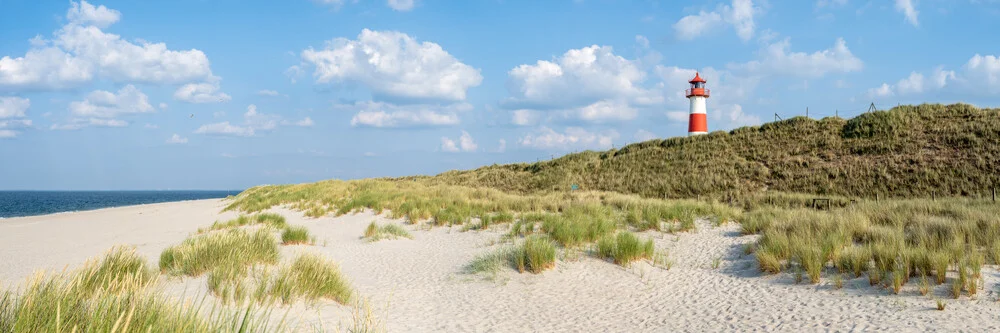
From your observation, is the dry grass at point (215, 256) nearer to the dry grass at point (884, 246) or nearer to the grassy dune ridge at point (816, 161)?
the dry grass at point (884, 246)

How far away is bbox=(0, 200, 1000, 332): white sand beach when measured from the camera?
564cm

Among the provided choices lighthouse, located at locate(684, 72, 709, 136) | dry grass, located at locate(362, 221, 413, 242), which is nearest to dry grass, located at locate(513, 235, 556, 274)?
dry grass, located at locate(362, 221, 413, 242)

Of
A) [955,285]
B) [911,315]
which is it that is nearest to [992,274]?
[955,285]

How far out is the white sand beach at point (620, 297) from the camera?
564 centimetres

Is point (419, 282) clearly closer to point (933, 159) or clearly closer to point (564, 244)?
point (564, 244)

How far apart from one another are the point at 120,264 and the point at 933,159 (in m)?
31.6

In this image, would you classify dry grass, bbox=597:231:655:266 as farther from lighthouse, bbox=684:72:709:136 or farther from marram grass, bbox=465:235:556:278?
lighthouse, bbox=684:72:709:136

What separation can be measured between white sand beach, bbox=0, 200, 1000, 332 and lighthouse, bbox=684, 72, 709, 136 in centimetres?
2932

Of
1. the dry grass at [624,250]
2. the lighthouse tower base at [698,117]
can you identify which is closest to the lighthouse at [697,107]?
the lighthouse tower base at [698,117]

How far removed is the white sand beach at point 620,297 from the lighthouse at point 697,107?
29.3m

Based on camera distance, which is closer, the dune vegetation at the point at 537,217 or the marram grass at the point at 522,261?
the marram grass at the point at 522,261

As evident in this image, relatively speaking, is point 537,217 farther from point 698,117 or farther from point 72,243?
point 698,117

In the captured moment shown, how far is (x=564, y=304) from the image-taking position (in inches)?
282

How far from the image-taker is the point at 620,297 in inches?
291
